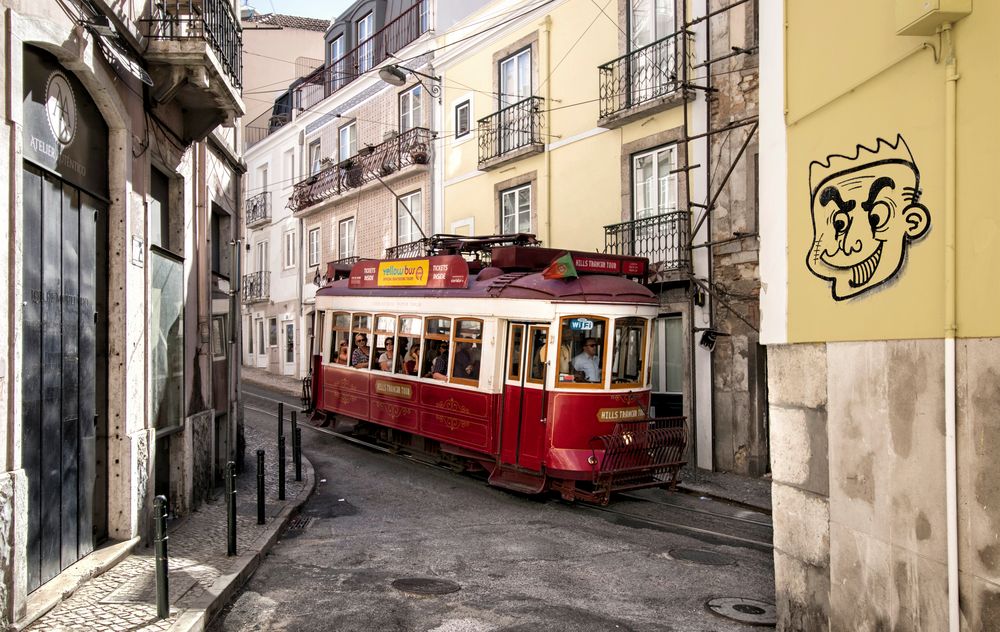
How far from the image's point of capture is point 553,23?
17.5 m

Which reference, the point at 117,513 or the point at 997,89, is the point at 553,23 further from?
the point at 997,89

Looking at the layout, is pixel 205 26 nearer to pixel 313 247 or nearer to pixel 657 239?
pixel 657 239

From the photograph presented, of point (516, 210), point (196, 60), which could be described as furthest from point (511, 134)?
point (196, 60)

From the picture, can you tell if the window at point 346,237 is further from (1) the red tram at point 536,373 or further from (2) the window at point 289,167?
(1) the red tram at point 536,373

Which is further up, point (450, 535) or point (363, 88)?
point (363, 88)

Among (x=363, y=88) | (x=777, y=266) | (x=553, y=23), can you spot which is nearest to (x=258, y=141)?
(x=363, y=88)

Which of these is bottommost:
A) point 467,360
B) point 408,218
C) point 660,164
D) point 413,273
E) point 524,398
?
point 524,398

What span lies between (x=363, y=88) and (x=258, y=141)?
10.4 meters

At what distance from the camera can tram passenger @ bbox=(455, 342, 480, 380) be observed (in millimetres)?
11266

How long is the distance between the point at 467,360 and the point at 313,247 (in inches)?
750

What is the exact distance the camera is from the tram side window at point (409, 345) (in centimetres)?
1259

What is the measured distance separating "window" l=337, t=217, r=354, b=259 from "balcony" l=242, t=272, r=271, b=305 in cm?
660

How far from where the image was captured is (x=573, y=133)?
664 inches

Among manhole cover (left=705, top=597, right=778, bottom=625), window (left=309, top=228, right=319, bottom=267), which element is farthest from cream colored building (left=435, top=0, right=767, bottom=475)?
window (left=309, top=228, right=319, bottom=267)
